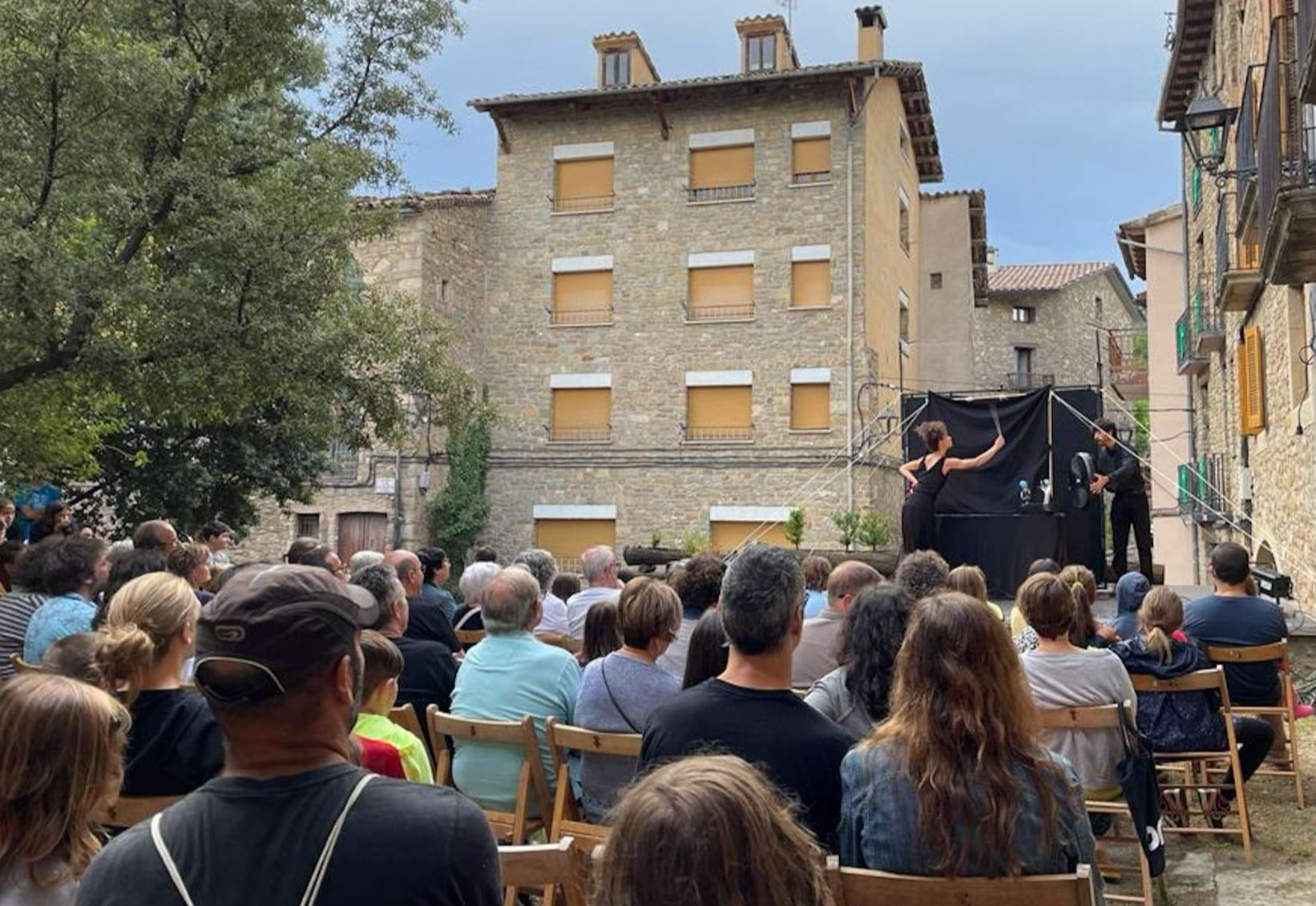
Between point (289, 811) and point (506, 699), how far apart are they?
275 cm

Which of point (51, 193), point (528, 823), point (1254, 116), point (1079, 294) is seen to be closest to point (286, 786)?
point (528, 823)

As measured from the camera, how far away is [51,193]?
9.41 meters

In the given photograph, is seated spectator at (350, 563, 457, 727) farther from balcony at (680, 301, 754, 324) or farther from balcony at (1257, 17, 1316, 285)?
balcony at (680, 301, 754, 324)

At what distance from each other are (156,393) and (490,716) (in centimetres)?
738

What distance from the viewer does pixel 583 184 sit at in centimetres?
2480

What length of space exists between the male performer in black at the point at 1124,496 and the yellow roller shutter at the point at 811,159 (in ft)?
37.5

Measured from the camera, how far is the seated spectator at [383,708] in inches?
125

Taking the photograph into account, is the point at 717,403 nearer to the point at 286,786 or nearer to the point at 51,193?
the point at 51,193

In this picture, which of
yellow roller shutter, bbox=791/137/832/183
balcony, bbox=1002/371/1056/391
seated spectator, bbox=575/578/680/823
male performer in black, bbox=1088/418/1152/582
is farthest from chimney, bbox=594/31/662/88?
seated spectator, bbox=575/578/680/823

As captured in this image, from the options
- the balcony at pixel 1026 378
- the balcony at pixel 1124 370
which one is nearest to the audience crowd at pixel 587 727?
the balcony at pixel 1124 370

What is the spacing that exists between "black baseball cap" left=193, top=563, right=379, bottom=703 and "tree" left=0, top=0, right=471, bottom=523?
27.3 ft

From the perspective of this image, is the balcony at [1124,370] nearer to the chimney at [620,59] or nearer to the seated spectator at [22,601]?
the chimney at [620,59]

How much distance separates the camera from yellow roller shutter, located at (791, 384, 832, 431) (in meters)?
22.9

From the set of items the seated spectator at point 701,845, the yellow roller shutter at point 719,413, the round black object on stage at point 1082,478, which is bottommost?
the seated spectator at point 701,845
